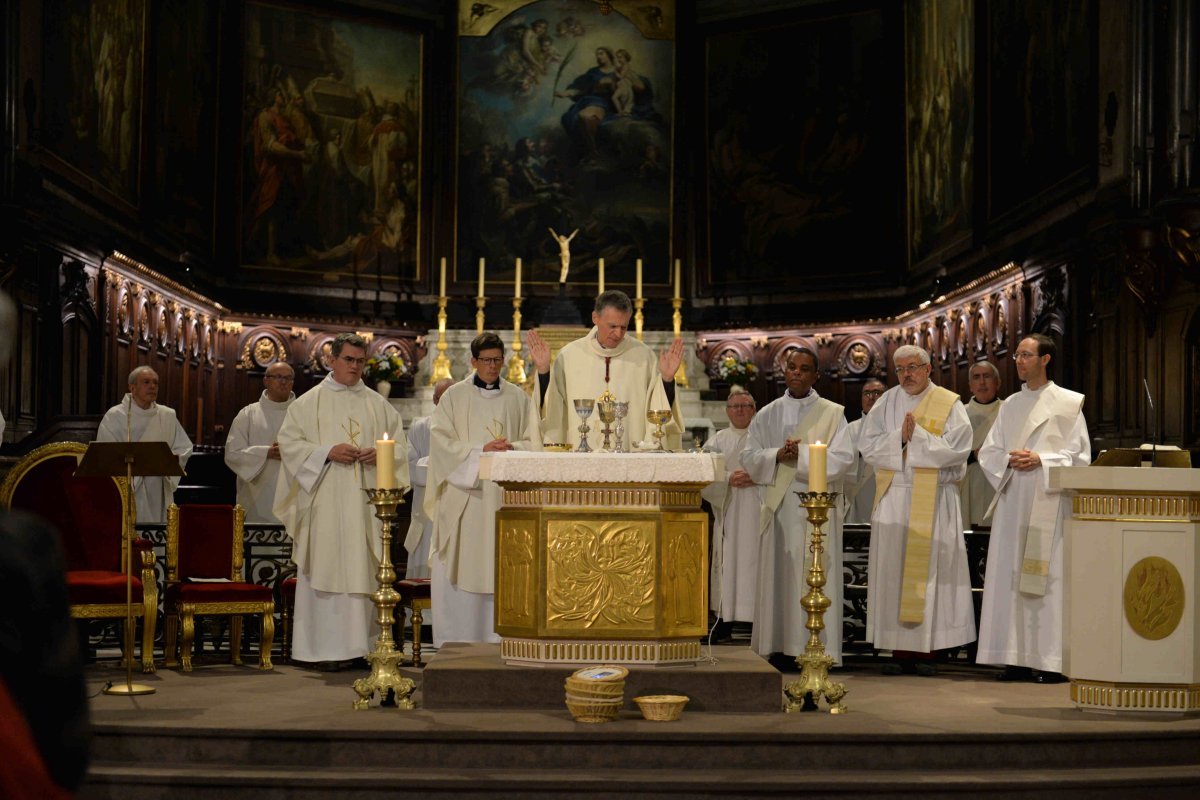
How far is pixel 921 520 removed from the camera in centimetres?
791

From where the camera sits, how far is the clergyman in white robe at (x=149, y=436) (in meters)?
10.0

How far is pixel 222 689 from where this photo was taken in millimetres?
6914

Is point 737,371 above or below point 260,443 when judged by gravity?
above

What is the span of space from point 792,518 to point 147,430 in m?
4.75

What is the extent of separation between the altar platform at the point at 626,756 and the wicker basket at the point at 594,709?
58mm

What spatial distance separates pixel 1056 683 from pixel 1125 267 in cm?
347

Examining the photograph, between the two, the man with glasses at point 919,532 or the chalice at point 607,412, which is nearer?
the chalice at point 607,412

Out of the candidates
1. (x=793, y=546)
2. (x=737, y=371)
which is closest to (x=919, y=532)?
(x=793, y=546)

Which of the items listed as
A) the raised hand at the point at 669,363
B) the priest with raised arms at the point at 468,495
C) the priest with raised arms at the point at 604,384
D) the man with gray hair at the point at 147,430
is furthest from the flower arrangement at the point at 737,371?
the raised hand at the point at 669,363

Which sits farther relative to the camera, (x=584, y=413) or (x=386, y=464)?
(x=584, y=413)

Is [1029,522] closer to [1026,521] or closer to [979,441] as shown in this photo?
[1026,521]

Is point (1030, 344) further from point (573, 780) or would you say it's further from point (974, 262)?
point (974, 262)

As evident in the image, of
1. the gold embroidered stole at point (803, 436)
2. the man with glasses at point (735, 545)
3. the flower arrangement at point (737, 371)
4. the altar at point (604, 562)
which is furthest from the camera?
the flower arrangement at point (737, 371)

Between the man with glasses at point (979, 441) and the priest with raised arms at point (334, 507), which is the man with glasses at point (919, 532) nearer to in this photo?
the man with glasses at point (979, 441)
